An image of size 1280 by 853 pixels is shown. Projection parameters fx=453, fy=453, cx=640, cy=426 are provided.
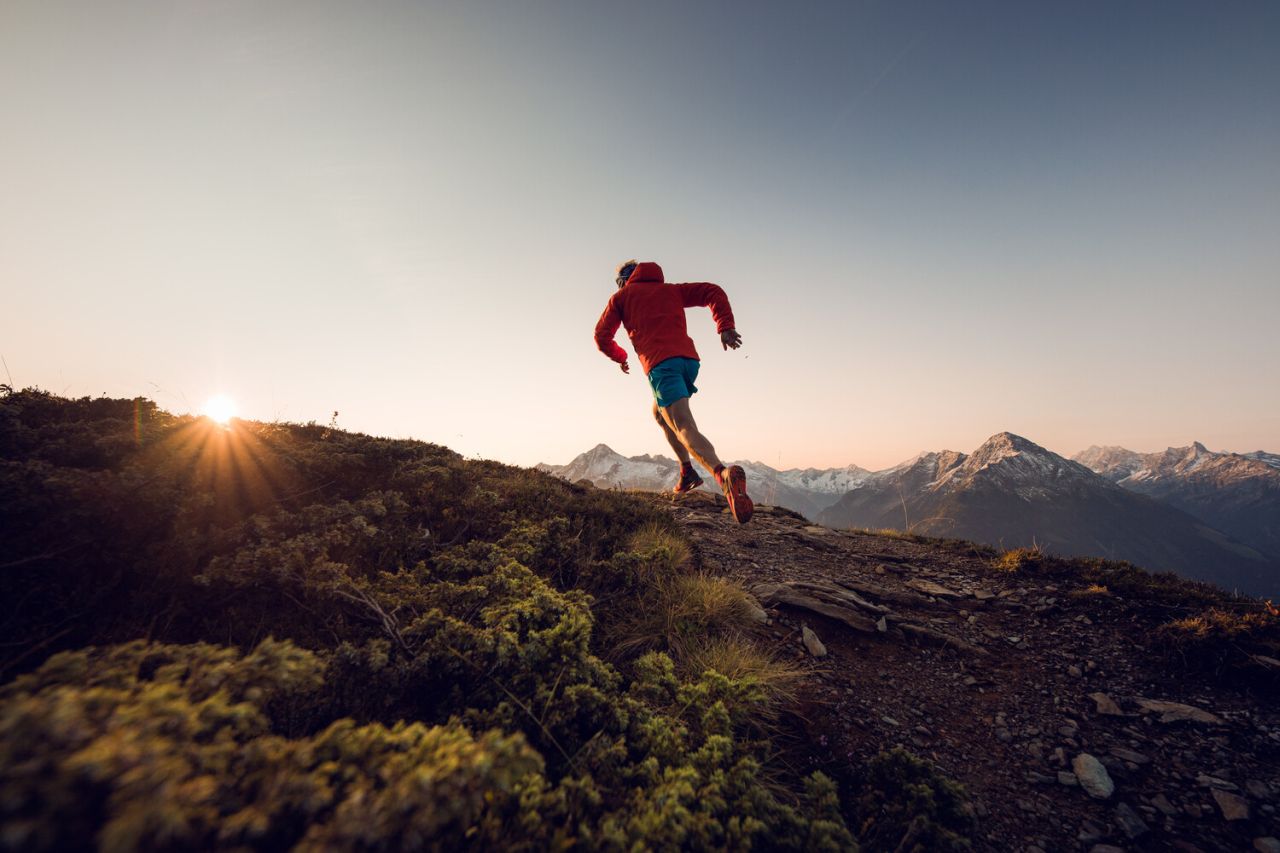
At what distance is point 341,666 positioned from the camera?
7.76ft

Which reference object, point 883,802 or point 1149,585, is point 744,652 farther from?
point 1149,585

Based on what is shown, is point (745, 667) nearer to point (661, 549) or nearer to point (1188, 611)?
point (661, 549)

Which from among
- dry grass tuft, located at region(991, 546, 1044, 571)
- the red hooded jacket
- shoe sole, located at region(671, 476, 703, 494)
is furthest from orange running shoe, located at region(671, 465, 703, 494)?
dry grass tuft, located at region(991, 546, 1044, 571)

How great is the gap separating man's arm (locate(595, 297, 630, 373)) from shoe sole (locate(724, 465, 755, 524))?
3.18 m

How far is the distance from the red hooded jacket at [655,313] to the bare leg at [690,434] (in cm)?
78

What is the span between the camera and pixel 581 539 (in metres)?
4.97

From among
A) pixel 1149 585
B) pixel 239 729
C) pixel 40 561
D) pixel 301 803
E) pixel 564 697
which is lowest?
pixel 1149 585

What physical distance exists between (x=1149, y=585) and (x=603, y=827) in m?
7.16

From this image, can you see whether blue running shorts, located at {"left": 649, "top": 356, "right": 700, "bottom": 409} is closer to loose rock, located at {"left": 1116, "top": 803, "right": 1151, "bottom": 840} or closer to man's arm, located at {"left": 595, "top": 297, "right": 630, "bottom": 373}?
man's arm, located at {"left": 595, "top": 297, "right": 630, "bottom": 373}

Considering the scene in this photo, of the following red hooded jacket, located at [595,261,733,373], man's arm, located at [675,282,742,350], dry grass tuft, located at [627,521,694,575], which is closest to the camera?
dry grass tuft, located at [627,521,694,575]

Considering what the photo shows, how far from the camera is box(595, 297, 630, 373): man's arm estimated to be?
25.9 ft

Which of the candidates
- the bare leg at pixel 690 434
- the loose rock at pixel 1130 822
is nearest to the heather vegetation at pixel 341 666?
the loose rock at pixel 1130 822

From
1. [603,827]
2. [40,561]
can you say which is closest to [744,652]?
[603,827]

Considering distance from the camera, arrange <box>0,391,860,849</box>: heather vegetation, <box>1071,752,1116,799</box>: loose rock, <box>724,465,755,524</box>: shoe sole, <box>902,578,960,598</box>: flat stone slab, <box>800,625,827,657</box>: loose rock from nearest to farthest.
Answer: <box>0,391,860,849</box>: heather vegetation, <box>1071,752,1116,799</box>: loose rock, <box>800,625,827,657</box>: loose rock, <box>902,578,960,598</box>: flat stone slab, <box>724,465,755,524</box>: shoe sole
